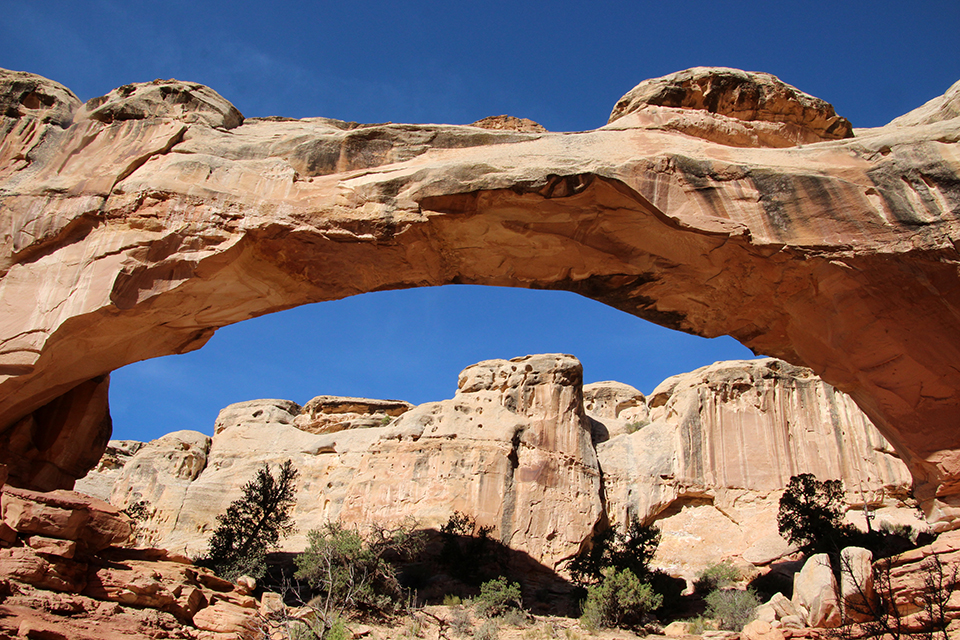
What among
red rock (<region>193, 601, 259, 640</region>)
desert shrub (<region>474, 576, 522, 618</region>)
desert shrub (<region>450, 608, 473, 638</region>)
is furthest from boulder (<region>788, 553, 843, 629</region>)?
red rock (<region>193, 601, 259, 640</region>)

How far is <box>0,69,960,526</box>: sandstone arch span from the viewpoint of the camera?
9.20 meters

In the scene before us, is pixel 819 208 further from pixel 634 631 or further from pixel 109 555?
pixel 109 555

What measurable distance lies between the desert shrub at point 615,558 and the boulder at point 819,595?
7007 mm

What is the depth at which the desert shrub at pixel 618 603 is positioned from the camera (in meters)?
14.0

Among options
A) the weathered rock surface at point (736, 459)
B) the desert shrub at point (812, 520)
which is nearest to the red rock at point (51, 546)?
the desert shrub at point (812, 520)

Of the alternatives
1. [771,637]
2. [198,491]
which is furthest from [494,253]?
[198,491]

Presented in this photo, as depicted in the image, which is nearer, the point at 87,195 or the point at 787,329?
the point at 87,195

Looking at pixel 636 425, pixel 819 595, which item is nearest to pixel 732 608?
pixel 819 595

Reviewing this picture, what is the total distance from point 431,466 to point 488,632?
11.3 metres

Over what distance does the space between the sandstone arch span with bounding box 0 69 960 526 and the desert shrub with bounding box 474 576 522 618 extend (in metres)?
8.10

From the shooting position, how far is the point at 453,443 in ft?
76.6

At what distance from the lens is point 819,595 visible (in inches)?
379

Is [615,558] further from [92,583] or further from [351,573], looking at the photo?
[92,583]

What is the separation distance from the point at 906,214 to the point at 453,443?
1700 centimetres
